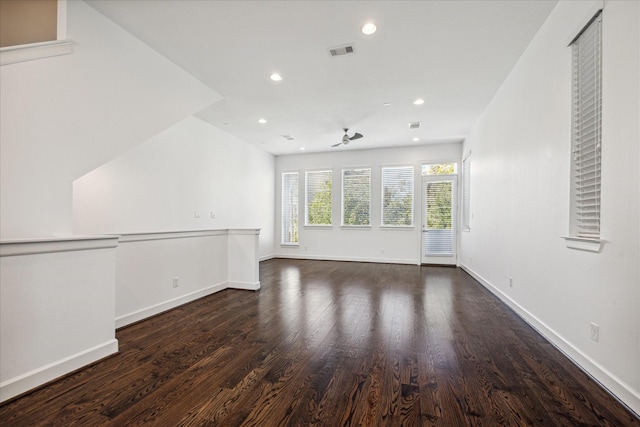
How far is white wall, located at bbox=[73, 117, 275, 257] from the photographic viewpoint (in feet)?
11.7

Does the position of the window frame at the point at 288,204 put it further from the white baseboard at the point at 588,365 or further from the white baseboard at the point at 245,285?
the white baseboard at the point at 588,365

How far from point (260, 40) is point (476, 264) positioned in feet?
16.1

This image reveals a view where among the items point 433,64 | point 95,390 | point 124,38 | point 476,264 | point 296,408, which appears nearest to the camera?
point 296,408

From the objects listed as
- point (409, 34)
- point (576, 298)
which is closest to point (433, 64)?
point (409, 34)

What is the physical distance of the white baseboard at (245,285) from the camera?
14.3 ft

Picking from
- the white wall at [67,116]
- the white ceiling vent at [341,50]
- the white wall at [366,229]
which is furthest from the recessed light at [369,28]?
the white wall at [366,229]

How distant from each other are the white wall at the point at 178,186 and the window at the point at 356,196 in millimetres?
2194

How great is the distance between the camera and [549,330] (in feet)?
8.46

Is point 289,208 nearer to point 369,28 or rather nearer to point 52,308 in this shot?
point 369,28

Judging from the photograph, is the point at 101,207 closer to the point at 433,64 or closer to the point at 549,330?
the point at 433,64

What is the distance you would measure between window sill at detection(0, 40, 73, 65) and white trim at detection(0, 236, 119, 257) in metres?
1.30

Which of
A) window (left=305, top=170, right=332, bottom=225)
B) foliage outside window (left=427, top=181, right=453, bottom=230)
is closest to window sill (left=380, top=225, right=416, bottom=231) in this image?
foliage outside window (left=427, top=181, right=453, bottom=230)

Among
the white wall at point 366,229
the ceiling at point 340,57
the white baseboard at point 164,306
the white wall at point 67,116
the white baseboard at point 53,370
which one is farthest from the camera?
the white wall at point 366,229

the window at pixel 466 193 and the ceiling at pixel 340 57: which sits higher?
the ceiling at pixel 340 57
